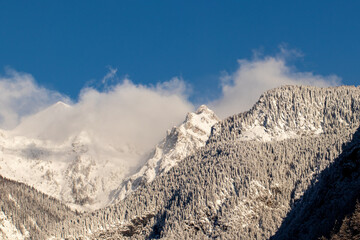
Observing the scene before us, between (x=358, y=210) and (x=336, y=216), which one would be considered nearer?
(x=358, y=210)

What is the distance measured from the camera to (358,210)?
608 feet

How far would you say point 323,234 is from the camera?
655 ft

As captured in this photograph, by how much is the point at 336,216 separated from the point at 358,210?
15071 millimetres

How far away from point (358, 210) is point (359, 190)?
574 inches

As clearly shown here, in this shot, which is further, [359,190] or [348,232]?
[359,190]

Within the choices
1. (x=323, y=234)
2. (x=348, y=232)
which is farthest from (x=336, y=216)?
(x=348, y=232)

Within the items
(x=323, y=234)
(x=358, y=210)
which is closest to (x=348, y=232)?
(x=358, y=210)

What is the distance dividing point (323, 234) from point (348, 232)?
18248mm

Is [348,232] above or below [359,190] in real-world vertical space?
below

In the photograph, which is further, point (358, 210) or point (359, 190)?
point (359, 190)

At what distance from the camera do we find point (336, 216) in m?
200

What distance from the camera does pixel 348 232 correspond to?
7160 inches

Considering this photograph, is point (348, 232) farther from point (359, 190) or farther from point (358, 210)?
point (359, 190)

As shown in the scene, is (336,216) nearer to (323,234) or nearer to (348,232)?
(323,234)
